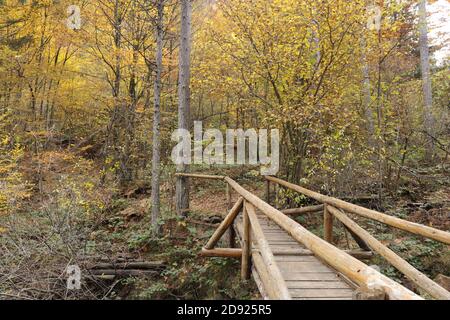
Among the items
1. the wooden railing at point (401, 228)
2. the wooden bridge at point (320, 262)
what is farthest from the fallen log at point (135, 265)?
the wooden railing at point (401, 228)

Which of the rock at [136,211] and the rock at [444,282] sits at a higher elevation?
the rock at [136,211]

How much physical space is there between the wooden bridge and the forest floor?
1.46m

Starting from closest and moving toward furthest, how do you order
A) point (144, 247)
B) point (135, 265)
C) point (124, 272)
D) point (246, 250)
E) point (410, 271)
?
point (410, 271), point (246, 250), point (124, 272), point (135, 265), point (144, 247)

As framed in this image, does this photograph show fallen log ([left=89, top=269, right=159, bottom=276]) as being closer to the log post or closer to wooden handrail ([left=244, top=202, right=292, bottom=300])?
the log post

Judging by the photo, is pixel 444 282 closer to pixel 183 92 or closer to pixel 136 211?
pixel 183 92

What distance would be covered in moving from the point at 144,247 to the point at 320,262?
15.9ft

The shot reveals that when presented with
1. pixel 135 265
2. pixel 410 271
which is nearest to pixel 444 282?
pixel 410 271

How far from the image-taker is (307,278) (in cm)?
387

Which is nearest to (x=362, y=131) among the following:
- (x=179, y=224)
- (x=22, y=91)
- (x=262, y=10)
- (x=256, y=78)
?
(x=256, y=78)

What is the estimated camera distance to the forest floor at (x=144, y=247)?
18.8 feet

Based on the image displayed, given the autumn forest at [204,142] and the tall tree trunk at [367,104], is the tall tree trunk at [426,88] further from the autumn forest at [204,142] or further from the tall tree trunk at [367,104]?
the tall tree trunk at [367,104]

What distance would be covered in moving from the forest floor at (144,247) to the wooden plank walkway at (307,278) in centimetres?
148

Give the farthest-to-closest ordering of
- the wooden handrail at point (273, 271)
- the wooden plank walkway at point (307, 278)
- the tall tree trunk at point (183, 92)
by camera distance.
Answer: the tall tree trunk at point (183, 92)
the wooden plank walkway at point (307, 278)
the wooden handrail at point (273, 271)

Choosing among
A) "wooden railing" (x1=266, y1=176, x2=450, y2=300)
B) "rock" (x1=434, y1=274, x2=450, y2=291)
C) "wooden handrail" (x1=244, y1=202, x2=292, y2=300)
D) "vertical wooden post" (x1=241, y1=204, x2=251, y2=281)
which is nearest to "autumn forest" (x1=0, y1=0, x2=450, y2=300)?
"rock" (x1=434, y1=274, x2=450, y2=291)
